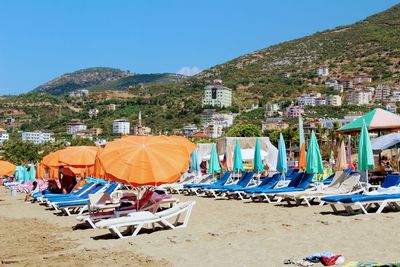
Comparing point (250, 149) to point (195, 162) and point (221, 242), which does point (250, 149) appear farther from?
point (221, 242)

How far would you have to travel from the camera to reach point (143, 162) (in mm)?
9070

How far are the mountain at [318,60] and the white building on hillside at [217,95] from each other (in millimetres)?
4864

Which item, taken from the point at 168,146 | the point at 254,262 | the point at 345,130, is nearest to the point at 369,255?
the point at 254,262

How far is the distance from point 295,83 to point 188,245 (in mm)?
123100

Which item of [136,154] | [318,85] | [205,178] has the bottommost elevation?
[205,178]

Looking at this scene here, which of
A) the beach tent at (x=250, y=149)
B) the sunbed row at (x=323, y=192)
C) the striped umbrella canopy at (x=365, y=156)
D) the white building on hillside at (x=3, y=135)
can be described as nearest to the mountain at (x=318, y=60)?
the white building on hillside at (x=3, y=135)

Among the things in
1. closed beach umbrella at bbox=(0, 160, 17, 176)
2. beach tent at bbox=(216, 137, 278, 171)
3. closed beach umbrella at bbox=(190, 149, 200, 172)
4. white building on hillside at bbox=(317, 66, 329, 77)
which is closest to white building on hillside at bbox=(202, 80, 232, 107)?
white building on hillside at bbox=(317, 66, 329, 77)

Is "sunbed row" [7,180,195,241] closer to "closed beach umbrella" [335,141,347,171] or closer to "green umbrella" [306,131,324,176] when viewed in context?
"green umbrella" [306,131,324,176]

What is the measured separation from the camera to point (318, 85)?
127500 millimetres

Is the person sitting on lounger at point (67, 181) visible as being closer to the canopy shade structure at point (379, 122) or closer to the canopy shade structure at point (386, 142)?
the canopy shade structure at point (379, 122)

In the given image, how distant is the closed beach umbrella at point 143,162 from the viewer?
9000 millimetres

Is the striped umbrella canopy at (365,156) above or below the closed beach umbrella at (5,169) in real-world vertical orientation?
above

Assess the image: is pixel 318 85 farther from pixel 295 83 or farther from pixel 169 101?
pixel 169 101

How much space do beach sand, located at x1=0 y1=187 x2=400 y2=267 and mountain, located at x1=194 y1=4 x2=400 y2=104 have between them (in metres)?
113
